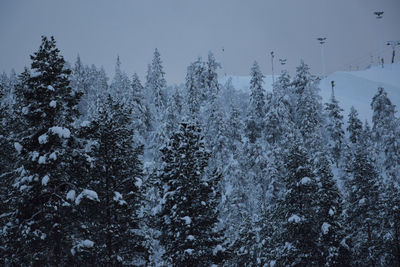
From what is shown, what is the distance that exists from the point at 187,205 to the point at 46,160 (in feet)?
26.0

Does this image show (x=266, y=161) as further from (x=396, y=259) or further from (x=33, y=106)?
(x=33, y=106)

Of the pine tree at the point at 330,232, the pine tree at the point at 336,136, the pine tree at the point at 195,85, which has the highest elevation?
the pine tree at the point at 195,85

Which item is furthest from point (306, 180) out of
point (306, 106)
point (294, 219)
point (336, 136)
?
point (336, 136)

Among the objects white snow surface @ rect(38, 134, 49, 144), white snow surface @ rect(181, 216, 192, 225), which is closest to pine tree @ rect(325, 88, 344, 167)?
white snow surface @ rect(181, 216, 192, 225)

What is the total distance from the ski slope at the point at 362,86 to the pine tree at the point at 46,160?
8138 cm

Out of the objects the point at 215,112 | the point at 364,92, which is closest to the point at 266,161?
the point at 215,112

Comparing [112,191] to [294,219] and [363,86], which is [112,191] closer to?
[294,219]

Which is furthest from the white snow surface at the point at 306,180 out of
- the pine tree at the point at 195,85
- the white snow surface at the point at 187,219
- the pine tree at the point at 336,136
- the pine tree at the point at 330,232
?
the pine tree at the point at 336,136

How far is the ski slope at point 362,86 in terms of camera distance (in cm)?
9631

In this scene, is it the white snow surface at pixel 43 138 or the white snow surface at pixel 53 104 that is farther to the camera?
the white snow surface at pixel 53 104

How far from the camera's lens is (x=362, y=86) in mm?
112625

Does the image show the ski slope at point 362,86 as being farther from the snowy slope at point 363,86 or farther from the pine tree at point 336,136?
the pine tree at point 336,136

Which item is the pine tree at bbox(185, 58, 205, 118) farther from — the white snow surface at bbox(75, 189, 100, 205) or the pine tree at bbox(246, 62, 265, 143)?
the white snow surface at bbox(75, 189, 100, 205)

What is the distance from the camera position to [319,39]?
113312mm
